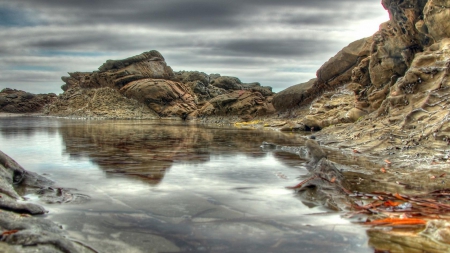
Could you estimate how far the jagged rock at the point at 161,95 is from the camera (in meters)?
55.3

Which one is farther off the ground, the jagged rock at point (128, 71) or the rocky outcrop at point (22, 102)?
the jagged rock at point (128, 71)

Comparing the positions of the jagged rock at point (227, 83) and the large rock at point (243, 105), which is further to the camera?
the jagged rock at point (227, 83)

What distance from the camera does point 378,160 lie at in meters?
10.1

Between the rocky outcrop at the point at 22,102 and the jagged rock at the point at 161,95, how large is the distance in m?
19.8

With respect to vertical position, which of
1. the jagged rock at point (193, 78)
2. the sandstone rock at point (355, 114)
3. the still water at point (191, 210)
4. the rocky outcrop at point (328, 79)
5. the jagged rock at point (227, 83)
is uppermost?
the jagged rock at point (193, 78)

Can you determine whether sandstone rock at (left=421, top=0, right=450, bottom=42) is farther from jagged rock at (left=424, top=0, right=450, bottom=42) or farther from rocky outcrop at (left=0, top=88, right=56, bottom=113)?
rocky outcrop at (left=0, top=88, right=56, bottom=113)

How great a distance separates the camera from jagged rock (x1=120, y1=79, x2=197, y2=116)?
5534 cm

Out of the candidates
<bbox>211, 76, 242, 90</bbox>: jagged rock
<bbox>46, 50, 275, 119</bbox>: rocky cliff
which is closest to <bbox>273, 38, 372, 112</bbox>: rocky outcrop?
<bbox>46, 50, 275, 119</bbox>: rocky cliff

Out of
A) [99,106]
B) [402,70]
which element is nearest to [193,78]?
[99,106]

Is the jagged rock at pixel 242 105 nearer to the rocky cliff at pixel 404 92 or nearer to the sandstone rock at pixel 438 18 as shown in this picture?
the rocky cliff at pixel 404 92

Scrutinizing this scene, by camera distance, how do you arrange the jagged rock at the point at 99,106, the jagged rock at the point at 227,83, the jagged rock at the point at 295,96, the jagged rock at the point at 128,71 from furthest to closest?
the jagged rock at the point at 227,83 < the jagged rock at the point at 128,71 < the jagged rock at the point at 99,106 < the jagged rock at the point at 295,96

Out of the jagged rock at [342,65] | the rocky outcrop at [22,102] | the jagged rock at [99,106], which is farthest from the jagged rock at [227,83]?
the jagged rock at [342,65]

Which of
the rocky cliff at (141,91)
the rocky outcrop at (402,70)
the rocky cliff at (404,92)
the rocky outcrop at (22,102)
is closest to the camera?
the rocky cliff at (404,92)

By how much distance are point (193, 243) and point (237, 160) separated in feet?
21.1
